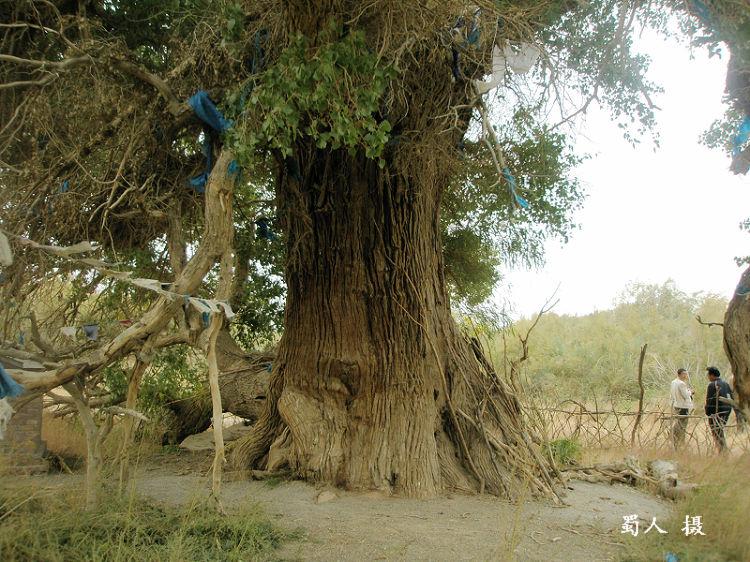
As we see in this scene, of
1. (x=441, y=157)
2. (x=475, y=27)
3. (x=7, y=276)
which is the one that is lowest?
(x=7, y=276)

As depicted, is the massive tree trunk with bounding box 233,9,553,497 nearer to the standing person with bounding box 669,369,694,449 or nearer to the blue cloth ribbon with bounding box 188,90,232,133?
the blue cloth ribbon with bounding box 188,90,232,133

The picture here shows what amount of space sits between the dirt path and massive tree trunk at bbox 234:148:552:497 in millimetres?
394

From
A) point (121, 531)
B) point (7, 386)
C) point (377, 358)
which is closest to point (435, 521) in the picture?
point (377, 358)

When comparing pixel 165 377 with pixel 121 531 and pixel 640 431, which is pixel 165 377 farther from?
pixel 640 431

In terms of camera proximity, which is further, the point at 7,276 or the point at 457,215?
the point at 457,215

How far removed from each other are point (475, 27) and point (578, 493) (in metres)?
4.92

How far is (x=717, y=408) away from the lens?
9242 mm

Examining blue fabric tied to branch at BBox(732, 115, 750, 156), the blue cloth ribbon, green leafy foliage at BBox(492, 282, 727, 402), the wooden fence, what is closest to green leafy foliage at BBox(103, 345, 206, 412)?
the blue cloth ribbon

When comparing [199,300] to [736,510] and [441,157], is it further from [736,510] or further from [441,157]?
[736,510]

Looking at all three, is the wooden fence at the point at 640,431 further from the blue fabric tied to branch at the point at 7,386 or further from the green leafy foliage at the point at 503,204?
the blue fabric tied to branch at the point at 7,386

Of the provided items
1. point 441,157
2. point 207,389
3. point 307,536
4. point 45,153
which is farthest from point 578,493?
point 45,153

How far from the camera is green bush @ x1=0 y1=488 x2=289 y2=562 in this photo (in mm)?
3855

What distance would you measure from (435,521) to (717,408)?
226 inches

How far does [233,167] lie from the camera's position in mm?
5668
